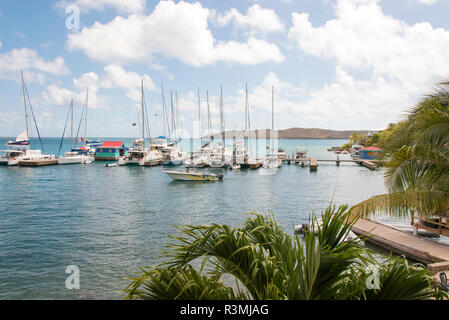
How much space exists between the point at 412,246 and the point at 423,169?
8602mm

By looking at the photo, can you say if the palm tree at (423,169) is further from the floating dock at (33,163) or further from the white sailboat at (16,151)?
the white sailboat at (16,151)

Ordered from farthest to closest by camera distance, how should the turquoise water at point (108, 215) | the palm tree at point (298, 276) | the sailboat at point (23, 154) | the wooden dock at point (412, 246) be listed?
Result: the sailboat at point (23, 154) < the turquoise water at point (108, 215) < the wooden dock at point (412, 246) < the palm tree at point (298, 276)

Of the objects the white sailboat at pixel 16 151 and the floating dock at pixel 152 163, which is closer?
the white sailboat at pixel 16 151

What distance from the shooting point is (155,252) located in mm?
14539

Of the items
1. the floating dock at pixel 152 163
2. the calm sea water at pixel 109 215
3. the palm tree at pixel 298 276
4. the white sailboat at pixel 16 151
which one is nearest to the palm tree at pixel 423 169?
the calm sea water at pixel 109 215

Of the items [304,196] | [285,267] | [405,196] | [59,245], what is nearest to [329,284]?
[285,267]

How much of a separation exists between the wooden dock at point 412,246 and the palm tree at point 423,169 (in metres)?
4.58

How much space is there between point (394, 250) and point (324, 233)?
42.9ft

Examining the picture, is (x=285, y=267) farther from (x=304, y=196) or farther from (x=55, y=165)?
(x=55, y=165)

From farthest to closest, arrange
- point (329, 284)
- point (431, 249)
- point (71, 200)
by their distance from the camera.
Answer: point (71, 200) → point (431, 249) → point (329, 284)

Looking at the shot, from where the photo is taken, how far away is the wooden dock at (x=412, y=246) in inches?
473

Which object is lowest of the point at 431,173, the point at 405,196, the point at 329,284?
the point at 329,284

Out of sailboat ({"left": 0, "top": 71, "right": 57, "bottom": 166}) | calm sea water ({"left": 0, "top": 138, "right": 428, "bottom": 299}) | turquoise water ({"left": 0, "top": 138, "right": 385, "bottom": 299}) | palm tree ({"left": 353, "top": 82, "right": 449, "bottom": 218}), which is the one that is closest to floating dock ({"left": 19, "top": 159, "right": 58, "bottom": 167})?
sailboat ({"left": 0, "top": 71, "right": 57, "bottom": 166})

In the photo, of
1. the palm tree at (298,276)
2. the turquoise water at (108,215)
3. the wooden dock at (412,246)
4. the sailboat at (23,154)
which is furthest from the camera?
the sailboat at (23,154)
